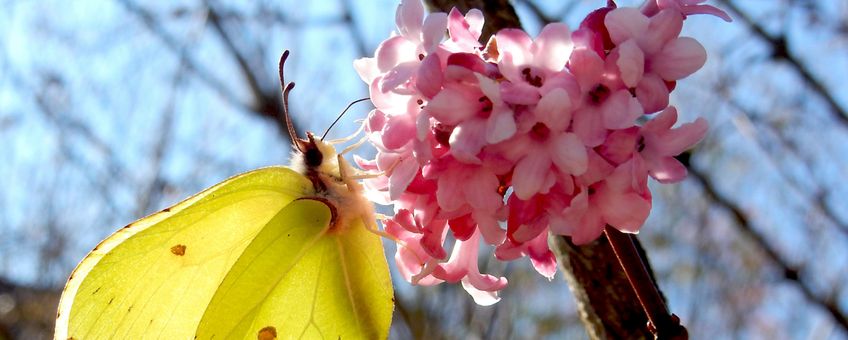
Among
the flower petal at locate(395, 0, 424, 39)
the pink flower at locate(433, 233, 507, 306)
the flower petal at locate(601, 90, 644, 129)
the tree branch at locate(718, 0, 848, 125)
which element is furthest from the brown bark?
the tree branch at locate(718, 0, 848, 125)

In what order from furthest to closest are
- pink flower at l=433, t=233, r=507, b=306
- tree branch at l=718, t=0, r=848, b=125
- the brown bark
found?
tree branch at l=718, t=0, r=848, b=125 → the brown bark → pink flower at l=433, t=233, r=507, b=306

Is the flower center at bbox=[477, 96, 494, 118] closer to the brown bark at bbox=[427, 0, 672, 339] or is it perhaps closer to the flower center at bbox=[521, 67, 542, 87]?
the flower center at bbox=[521, 67, 542, 87]

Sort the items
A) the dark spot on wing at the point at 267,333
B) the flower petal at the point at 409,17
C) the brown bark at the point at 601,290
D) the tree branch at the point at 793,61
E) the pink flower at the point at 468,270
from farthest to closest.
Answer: the tree branch at the point at 793,61 < the dark spot on wing at the point at 267,333 < the brown bark at the point at 601,290 < the pink flower at the point at 468,270 < the flower petal at the point at 409,17

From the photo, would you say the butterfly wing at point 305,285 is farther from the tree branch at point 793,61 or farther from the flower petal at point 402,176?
the tree branch at point 793,61

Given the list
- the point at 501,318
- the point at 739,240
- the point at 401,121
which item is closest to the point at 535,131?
the point at 401,121

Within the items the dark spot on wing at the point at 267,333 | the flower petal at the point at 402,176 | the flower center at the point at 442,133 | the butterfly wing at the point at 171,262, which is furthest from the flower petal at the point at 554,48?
the dark spot on wing at the point at 267,333
